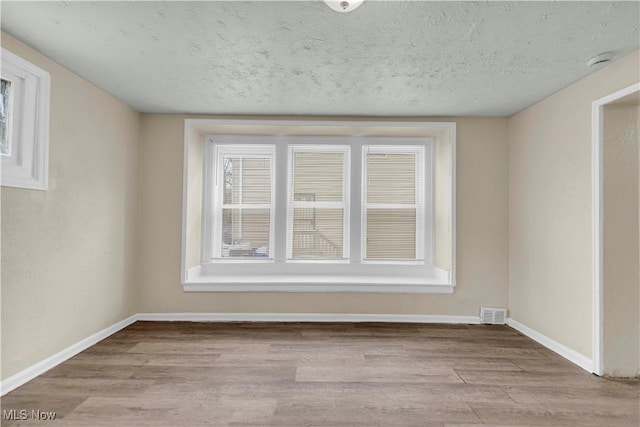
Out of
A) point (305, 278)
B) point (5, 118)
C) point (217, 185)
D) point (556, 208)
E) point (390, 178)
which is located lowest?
point (305, 278)

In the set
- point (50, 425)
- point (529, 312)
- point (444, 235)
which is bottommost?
point (50, 425)

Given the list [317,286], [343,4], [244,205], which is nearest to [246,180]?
[244,205]

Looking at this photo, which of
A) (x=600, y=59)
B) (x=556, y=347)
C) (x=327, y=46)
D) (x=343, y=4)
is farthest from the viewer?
(x=556, y=347)

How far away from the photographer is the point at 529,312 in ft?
10.9

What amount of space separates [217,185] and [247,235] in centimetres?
72

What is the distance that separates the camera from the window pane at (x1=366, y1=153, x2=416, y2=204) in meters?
4.16

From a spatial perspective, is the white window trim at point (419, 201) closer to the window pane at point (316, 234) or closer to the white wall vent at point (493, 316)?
the window pane at point (316, 234)

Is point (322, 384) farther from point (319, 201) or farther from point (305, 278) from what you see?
point (319, 201)

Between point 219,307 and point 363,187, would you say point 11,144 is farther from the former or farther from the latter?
point 363,187

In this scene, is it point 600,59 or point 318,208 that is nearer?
point 600,59

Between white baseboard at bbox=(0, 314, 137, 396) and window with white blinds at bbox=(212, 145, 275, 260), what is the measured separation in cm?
136

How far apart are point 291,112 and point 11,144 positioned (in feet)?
7.49

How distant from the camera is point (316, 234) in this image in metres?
4.16

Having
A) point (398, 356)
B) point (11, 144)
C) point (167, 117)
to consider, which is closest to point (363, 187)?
point (398, 356)
